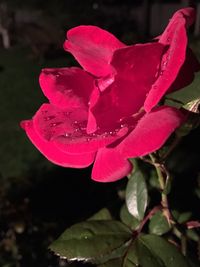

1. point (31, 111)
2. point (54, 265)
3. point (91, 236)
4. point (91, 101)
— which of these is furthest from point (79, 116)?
point (31, 111)

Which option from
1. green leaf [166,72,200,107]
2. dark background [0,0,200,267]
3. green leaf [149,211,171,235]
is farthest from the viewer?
dark background [0,0,200,267]

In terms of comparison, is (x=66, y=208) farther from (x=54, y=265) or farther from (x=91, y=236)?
(x=91, y=236)

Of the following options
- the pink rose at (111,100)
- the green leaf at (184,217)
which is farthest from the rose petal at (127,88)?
the green leaf at (184,217)

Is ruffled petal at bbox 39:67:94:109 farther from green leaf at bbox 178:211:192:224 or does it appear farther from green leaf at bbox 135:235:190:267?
green leaf at bbox 178:211:192:224

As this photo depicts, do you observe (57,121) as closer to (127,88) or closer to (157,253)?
(127,88)

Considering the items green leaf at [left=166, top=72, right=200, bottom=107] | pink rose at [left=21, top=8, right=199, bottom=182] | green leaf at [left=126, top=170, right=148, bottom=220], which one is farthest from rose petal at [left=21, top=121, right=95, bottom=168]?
green leaf at [left=126, top=170, right=148, bottom=220]

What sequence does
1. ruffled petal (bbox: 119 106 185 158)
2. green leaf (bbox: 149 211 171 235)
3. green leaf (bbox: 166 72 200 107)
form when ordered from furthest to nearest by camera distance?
1. green leaf (bbox: 149 211 171 235)
2. green leaf (bbox: 166 72 200 107)
3. ruffled petal (bbox: 119 106 185 158)

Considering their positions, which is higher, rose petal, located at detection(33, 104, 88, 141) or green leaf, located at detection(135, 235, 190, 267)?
rose petal, located at detection(33, 104, 88, 141)

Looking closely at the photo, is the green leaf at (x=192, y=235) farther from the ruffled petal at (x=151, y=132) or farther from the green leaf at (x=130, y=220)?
the ruffled petal at (x=151, y=132)
